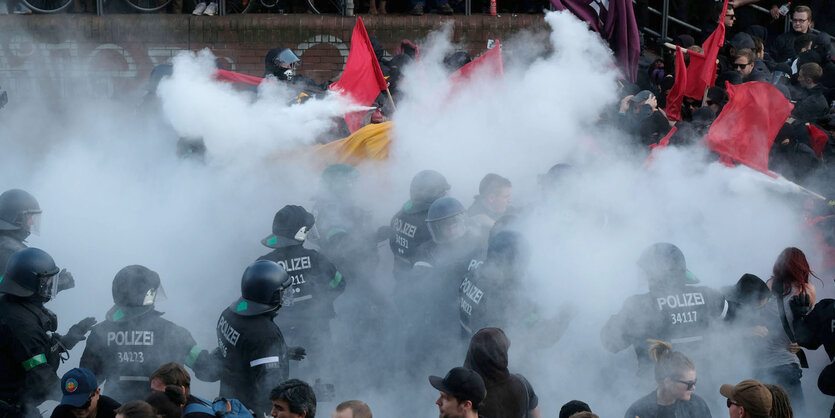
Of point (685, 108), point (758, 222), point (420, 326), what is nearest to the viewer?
point (420, 326)

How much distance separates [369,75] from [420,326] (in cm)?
292

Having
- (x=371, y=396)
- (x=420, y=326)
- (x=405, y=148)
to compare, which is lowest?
(x=371, y=396)

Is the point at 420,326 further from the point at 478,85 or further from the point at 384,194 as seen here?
the point at 478,85

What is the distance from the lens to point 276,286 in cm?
525

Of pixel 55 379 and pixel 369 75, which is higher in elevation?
pixel 369 75

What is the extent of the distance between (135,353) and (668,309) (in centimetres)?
279

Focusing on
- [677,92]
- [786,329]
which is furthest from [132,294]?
[677,92]

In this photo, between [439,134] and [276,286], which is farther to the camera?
[439,134]

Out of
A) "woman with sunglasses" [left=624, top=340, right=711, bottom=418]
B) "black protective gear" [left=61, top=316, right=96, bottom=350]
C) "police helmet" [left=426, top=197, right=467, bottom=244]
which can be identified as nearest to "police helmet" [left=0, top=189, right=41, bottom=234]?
"black protective gear" [left=61, top=316, right=96, bottom=350]

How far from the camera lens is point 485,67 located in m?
8.39

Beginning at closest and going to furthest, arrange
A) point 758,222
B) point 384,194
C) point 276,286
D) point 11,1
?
point 276,286, point 758,222, point 384,194, point 11,1

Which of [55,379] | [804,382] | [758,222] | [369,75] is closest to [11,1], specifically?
[369,75]

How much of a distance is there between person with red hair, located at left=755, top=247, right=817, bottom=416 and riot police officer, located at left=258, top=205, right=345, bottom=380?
8.34 feet

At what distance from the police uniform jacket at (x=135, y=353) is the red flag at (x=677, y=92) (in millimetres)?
5398
